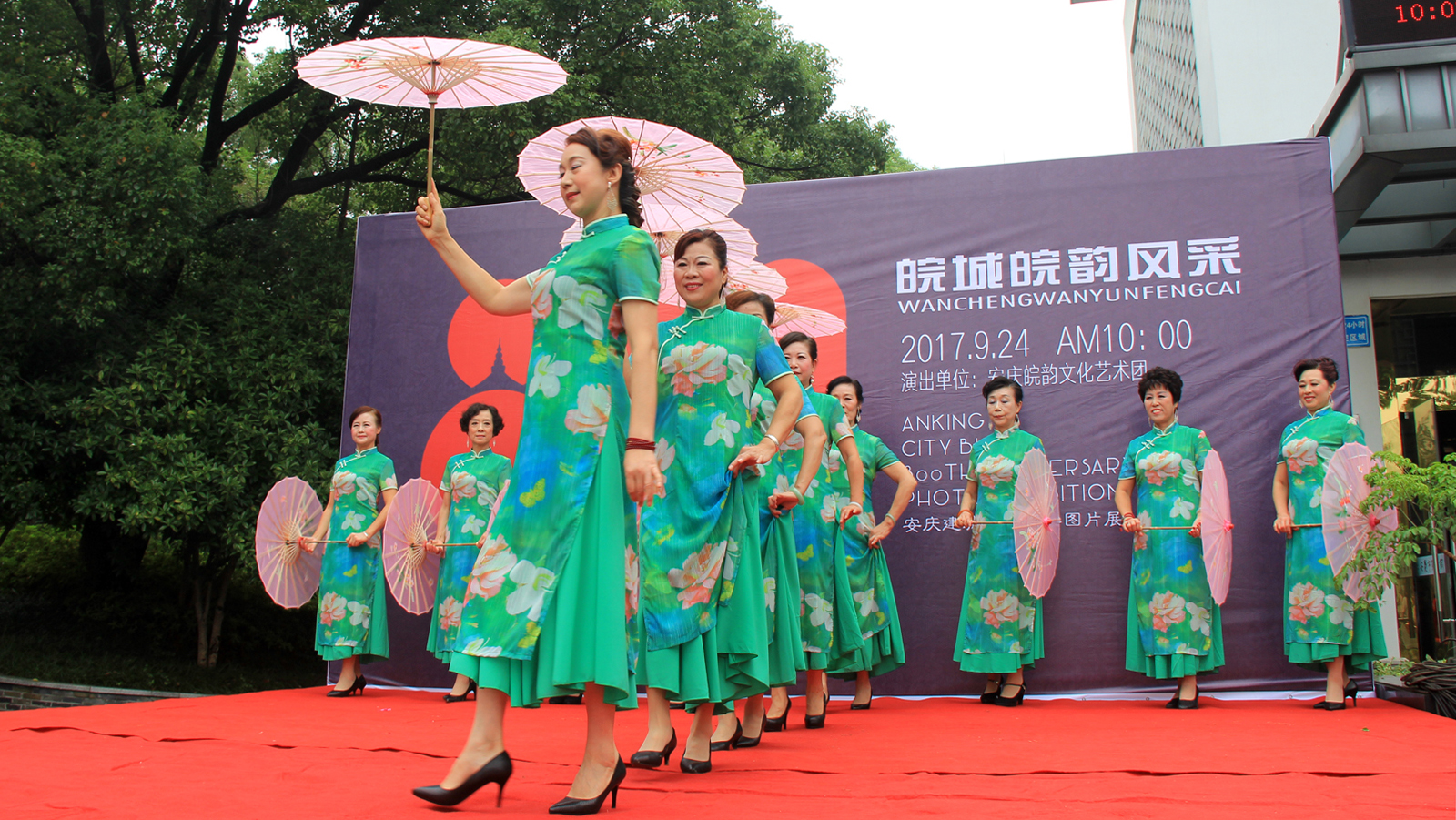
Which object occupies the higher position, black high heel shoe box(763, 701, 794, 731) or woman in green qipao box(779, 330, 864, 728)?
woman in green qipao box(779, 330, 864, 728)

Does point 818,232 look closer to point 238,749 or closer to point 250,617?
point 238,749

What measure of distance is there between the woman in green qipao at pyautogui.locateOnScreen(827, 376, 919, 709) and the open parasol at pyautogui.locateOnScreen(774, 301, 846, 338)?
37 cm

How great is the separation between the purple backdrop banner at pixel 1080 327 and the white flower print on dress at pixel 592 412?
147 inches

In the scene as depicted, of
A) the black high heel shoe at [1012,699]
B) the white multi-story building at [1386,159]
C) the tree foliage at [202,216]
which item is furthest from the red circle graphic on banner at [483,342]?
the white multi-story building at [1386,159]

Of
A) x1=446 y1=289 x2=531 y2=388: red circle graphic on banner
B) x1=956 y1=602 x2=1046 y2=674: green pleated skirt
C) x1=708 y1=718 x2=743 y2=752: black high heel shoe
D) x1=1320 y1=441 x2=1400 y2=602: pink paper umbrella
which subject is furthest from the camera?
x1=446 y1=289 x2=531 y2=388: red circle graphic on banner

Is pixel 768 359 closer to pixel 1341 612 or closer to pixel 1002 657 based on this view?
pixel 1002 657

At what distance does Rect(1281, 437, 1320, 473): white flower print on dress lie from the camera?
491cm

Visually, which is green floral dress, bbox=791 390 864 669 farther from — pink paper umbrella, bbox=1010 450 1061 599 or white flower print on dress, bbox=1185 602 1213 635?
white flower print on dress, bbox=1185 602 1213 635

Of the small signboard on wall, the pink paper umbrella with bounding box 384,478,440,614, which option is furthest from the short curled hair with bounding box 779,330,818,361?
the small signboard on wall

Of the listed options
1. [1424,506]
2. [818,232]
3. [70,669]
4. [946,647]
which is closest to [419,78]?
[818,232]

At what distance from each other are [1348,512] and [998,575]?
1598mm

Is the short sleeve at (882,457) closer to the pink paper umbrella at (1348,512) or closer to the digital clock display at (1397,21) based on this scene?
the pink paper umbrella at (1348,512)

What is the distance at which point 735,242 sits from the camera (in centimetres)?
496

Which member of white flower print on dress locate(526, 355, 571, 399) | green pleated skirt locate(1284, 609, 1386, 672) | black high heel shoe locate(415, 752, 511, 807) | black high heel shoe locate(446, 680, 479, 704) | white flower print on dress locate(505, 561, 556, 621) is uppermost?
white flower print on dress locate(526, 355, 571, 399)
